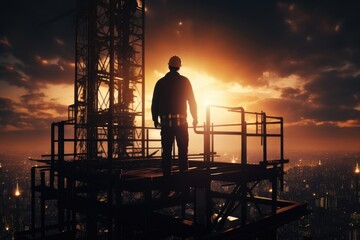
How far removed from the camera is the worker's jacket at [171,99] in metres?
4.92

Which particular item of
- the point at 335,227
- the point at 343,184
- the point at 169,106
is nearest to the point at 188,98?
the point at 169,106

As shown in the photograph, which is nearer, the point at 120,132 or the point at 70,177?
the point at 70,177

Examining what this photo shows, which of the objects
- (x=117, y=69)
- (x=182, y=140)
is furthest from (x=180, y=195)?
(x=117, y=69)

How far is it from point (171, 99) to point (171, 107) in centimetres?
15

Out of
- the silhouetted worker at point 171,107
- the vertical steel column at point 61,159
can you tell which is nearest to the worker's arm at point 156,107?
the silhouetted worker at point 171,107

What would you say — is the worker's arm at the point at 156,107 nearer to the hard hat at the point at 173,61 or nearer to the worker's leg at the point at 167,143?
the worker's leg at the point at 167,143

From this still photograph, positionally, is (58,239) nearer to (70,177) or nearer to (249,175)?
(70,177)

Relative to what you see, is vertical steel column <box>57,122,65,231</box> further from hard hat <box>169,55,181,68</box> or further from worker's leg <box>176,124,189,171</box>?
hard hat <box>169,55,181,68</box>

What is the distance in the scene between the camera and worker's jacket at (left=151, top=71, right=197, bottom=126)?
4.92 m

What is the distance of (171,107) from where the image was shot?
4.92 meters

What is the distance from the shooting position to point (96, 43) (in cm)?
1748

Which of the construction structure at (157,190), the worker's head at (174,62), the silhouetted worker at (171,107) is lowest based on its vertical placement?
the construction structure at (157,190)

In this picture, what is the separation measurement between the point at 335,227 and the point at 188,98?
82662 mm

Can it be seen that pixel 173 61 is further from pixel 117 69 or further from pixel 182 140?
pixel 117 69
